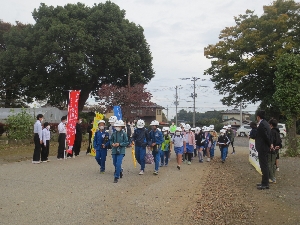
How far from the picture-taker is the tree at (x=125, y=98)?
A: 115ft

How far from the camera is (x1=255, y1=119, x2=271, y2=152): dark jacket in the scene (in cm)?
1038

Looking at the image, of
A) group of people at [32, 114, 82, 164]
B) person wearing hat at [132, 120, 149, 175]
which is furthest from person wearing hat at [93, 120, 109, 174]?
group of people at [32, 114, 82, 164]

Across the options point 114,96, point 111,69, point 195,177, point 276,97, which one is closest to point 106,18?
point 111,69

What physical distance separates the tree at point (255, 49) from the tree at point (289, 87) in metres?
11.5

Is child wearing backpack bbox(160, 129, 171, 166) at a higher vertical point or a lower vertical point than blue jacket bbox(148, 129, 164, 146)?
lower

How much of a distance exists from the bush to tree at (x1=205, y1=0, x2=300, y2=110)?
55.4 ft

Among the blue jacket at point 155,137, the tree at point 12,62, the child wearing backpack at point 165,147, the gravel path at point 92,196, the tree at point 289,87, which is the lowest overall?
the gravel path at point 92,196

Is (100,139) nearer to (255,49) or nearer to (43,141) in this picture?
(43,141)

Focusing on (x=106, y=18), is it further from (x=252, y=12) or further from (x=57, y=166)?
(x=57, y=166)

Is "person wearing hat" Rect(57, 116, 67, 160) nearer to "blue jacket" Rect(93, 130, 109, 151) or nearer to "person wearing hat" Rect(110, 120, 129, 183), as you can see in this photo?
"blue jacket" Rect(93, 130, 109, 151)

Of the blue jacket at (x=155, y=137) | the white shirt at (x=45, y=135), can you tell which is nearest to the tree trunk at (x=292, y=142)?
the blue jacket at (x=155, y=137)

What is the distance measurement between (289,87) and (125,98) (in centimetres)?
1935

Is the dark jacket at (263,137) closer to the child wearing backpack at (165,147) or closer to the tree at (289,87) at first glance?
the child wearing backpack at (165,147)

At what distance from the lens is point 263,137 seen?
34.3 feet
